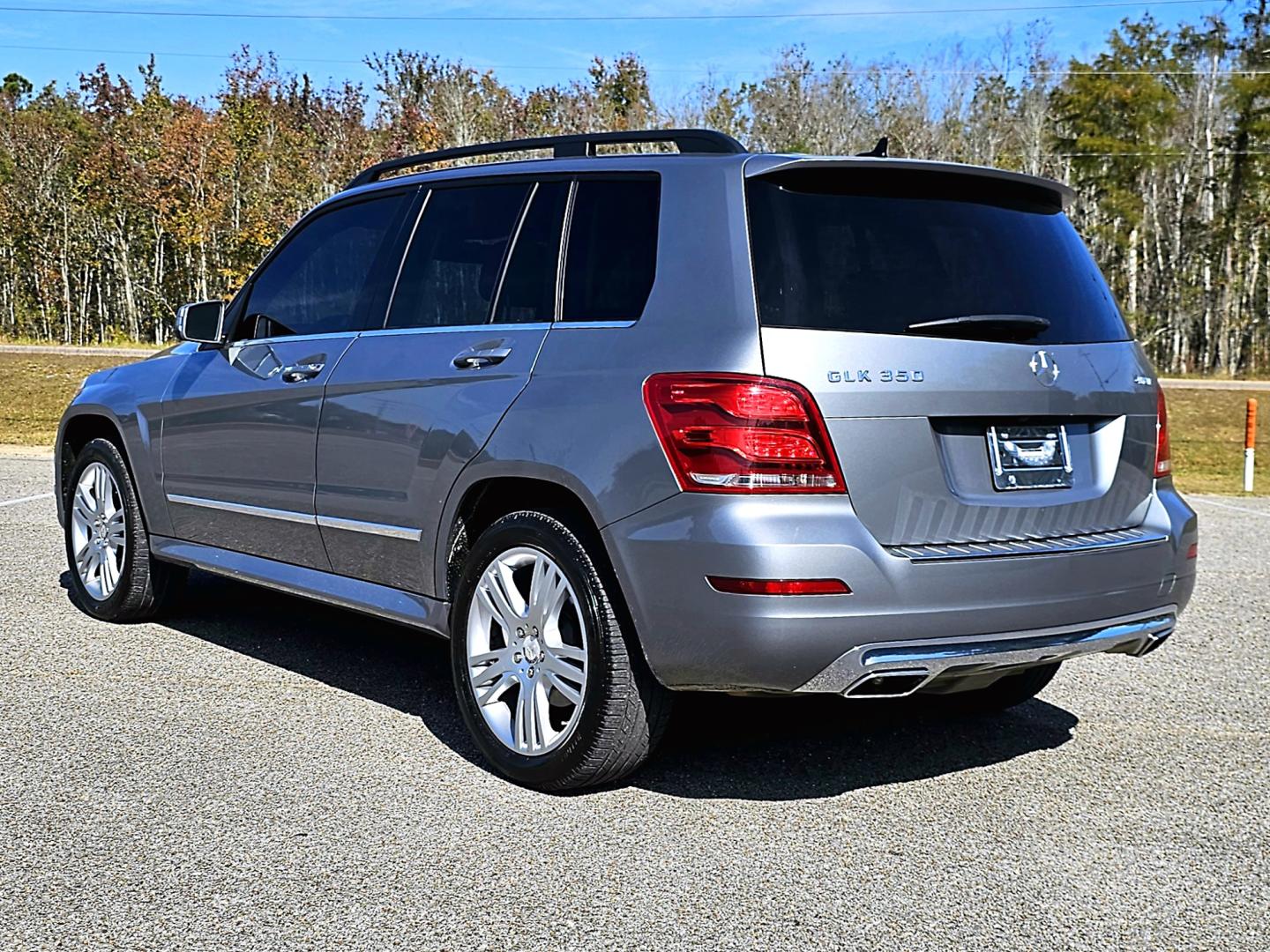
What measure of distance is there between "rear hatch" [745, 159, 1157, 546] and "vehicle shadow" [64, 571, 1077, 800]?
1018 mm

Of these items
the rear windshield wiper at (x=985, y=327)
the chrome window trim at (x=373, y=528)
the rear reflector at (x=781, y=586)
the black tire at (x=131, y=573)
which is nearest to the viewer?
the rear reflector at (x=781, y=586)

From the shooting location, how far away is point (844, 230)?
4008 millimetres

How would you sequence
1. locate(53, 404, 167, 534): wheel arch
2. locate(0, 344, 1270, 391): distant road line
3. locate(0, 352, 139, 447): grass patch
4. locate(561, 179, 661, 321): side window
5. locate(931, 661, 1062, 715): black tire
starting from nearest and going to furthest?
locate(561, 179, 661, 321): side window
locate(931, 661, 1062, 715): black tire
locate(53, 404, 167, 534): wheel arch
locate(0, 352, 139, 447): grass patch
locate(0, 344, 1270, 391): distant road line

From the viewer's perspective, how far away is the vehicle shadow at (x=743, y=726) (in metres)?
4.49

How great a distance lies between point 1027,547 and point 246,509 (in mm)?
3096

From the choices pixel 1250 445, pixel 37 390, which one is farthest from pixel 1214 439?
pixel 37 390

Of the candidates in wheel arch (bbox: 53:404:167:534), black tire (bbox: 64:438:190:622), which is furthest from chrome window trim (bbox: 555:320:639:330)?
black tire (bbox: 64:438:190:622)

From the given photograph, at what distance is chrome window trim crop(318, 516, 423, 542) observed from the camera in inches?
187

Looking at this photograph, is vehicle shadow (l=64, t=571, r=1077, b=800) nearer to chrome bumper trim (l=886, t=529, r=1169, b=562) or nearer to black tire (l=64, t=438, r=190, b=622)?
black tire (l=64, t=438, r=190, b=622)

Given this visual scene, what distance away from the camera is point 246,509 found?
18.5 feet

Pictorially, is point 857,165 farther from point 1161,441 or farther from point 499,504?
point 499,504

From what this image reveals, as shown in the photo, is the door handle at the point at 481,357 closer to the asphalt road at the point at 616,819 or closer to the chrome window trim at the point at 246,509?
the chrome window trim at the point at 246,509

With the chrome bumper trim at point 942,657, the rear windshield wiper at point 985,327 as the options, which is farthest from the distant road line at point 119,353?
the chrome bumper trim at point 942,657

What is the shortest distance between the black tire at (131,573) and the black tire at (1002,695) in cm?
351
